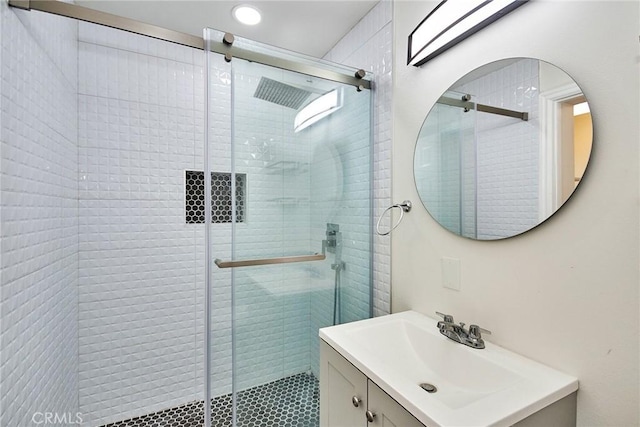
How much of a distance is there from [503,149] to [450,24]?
538 mm

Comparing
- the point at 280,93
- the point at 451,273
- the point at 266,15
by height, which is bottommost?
the point at 451,273

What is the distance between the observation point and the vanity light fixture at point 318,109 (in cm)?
146

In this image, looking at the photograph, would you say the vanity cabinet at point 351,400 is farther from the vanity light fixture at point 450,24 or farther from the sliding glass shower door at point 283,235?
the vanity light fixture at point 450,24

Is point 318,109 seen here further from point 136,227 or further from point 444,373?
point 136,227

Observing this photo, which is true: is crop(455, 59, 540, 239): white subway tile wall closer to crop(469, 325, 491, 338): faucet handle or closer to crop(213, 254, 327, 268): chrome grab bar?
crop(469, 325, 491, 338): faucet handle

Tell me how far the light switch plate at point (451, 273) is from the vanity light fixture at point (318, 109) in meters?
0.90

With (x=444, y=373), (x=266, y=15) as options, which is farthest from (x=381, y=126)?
(x=444, y=373)

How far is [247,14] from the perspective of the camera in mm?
1731

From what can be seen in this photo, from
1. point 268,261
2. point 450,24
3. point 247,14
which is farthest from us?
point 247,14

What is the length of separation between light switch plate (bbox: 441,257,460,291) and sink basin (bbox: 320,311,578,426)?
0.59 feet

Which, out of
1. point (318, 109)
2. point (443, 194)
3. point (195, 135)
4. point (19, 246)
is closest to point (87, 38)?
point (195, 135)

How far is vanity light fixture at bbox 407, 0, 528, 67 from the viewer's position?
3.34 feet

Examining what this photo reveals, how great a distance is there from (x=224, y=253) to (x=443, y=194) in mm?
992

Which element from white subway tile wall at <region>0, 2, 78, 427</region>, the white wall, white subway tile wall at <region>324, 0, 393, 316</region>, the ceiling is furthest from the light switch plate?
white subway tile wall at <region>0, 2, 78, 427</region>
